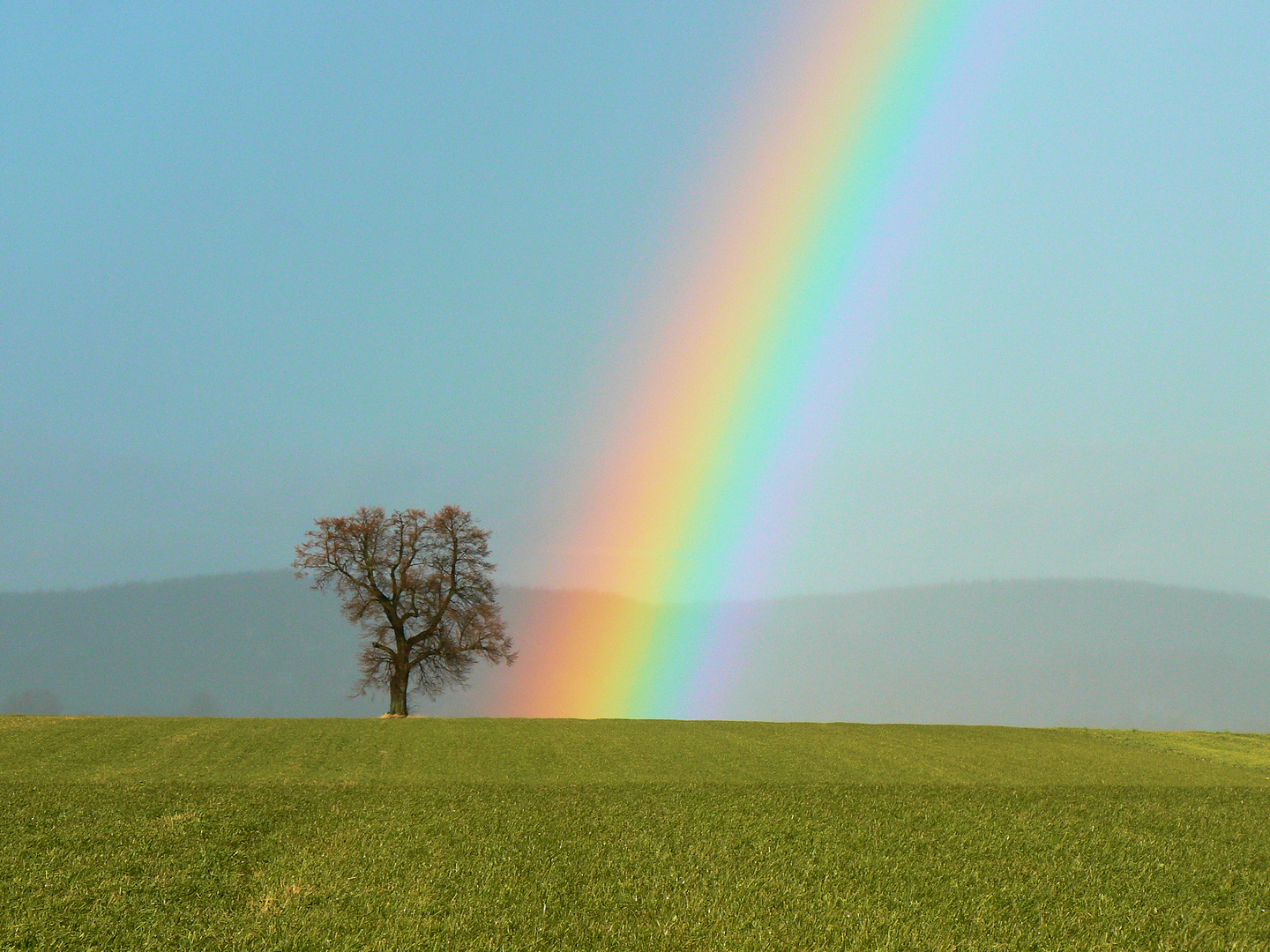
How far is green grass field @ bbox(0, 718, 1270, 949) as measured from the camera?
38.6ft

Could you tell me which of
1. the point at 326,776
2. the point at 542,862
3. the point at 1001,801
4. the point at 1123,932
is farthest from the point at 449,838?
the point at 326,776

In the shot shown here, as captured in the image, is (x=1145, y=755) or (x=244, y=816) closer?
(x=244, y=816)

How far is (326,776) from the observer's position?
3344 centimetres

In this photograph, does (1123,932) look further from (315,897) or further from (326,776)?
(326,776)

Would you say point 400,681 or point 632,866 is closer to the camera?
point 632,866

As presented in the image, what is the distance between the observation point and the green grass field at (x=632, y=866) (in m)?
11.8

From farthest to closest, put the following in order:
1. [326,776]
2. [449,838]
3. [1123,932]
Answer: [326,776] < [449,838] < [1123,932]

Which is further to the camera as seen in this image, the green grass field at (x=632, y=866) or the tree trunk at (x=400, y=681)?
the tree trunk at (x=400, y=681)

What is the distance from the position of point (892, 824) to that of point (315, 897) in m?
10.5

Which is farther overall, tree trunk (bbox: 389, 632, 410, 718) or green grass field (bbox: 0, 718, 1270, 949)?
tree trunk (bbox: 389, 632, 410, 718)

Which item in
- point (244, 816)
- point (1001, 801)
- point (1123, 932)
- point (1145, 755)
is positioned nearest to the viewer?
point (1123, 932)

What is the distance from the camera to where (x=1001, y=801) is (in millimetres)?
20609

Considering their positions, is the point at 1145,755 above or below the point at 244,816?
below

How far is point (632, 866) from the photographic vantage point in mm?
14250
